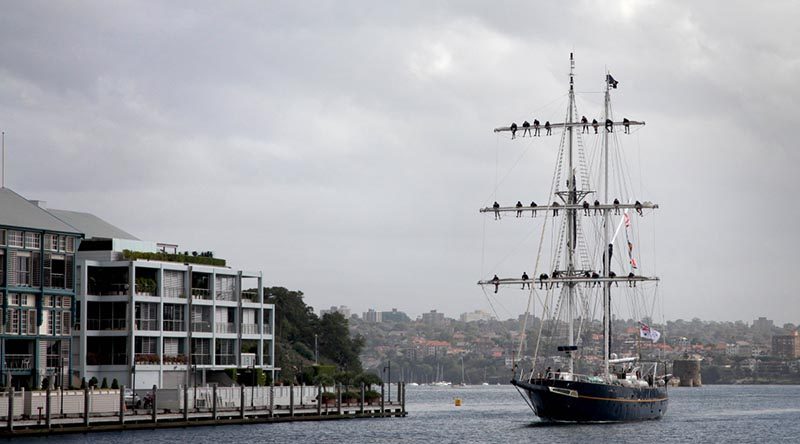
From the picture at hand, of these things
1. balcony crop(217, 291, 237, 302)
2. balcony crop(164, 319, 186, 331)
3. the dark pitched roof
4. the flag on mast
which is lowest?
the flag on mast

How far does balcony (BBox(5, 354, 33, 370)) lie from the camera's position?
95125mm

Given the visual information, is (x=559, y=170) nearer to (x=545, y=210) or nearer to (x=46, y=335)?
(x=545, y=210)

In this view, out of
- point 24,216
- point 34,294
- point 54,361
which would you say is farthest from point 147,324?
point 24,216

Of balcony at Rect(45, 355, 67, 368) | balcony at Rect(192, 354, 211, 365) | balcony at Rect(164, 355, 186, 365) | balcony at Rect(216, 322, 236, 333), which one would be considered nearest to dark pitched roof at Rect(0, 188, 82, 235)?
balcony at Rect(45, 355, 67, 368)

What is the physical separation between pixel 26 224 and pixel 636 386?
5427cm

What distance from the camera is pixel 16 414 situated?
8338 centimetres

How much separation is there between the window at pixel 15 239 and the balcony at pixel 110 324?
12.9 m

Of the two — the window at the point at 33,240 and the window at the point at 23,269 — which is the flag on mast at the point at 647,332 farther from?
the window at the point at 23,269

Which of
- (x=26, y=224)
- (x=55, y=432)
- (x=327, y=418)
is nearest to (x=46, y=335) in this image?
(x=26, y=224)

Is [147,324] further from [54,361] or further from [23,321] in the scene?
[23,321]

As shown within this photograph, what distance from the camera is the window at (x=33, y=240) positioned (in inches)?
3789

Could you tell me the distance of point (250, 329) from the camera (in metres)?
122

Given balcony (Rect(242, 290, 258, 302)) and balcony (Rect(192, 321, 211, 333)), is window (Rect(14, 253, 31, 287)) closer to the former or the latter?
balcony (Rect(192, 321, 211, 333))

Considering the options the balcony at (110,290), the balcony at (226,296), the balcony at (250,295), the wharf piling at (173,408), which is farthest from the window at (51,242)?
the balcony at (250,295)
